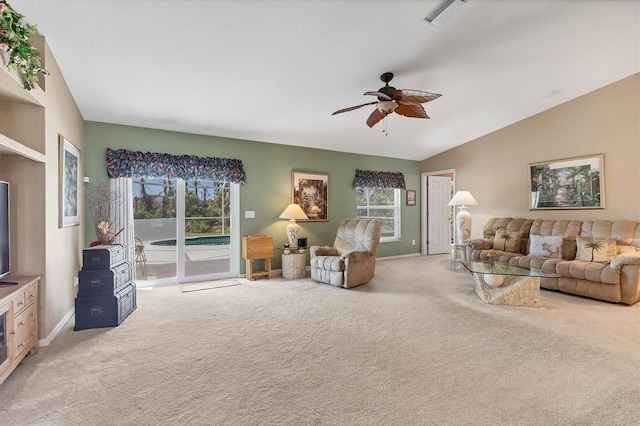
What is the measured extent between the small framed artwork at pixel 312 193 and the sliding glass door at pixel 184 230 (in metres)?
1.15

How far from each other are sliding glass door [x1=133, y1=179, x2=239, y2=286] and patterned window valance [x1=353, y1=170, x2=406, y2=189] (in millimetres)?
2613

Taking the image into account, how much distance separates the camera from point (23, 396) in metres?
1.88

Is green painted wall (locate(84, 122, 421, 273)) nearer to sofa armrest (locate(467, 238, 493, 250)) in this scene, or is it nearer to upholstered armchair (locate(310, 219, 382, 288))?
upholstered armchair (locate(310, 219, 382, 288))

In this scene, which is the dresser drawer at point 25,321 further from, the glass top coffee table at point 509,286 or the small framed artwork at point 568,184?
the small framed artwork at point 568,184

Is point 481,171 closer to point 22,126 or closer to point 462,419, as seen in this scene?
point 462,419

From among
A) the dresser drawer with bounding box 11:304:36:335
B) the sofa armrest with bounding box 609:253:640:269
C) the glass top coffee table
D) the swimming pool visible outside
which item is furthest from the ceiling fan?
the dresser drawer with bounding box 11:304:36:335

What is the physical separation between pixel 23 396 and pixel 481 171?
6981mm

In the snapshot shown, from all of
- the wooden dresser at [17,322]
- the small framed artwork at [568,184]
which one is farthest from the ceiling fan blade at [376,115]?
the small framed artwork at [568,184]

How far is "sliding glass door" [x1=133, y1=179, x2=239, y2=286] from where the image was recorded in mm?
4480

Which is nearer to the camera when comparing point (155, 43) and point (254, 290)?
point (155, 43)

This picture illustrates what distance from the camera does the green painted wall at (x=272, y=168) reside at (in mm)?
4211

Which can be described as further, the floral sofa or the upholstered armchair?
the upholstered armchair

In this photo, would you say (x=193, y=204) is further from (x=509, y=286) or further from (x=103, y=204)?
(x=509, y=286)

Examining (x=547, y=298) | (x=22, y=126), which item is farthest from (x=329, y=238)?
(x=22, y=126)
